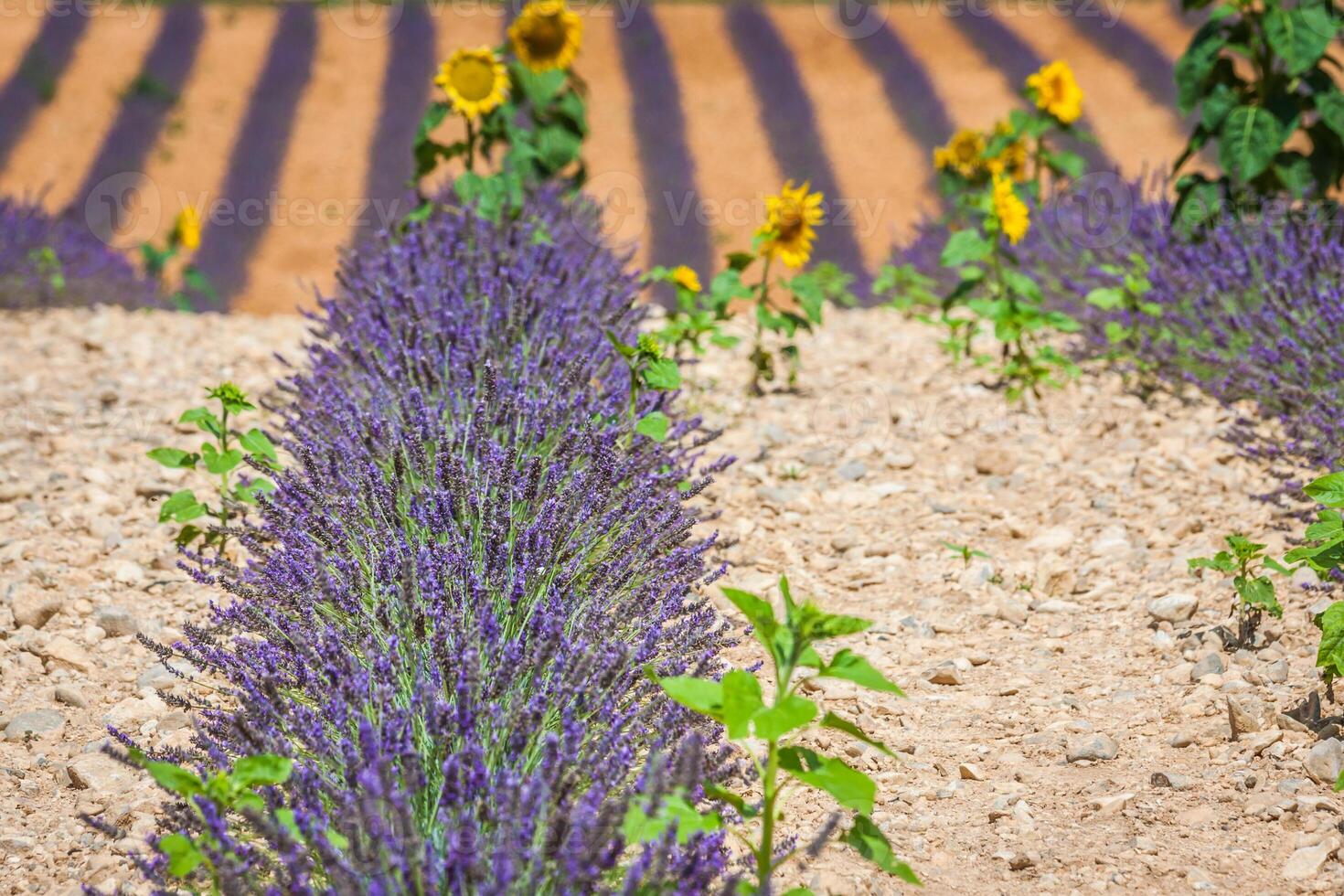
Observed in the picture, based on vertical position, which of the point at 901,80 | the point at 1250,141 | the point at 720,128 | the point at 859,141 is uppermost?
the point at 901,80

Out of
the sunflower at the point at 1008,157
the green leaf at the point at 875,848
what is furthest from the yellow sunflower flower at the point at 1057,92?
the green leaf at the point at 875,848

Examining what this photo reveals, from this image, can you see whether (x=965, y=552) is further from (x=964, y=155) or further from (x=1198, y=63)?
(x=1198, y=63)

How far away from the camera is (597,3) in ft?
35.8

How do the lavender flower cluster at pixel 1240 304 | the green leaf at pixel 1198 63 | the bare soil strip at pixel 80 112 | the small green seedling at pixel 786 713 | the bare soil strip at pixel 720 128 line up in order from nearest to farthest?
the small green seedling at pixel 786 713 → the lavender flower cluster at pixel 1240 304 → the green leaf at pixel 1198 63 → the bare soil strip at pixel 720 128 → the bare soil strip at pixel 80 112

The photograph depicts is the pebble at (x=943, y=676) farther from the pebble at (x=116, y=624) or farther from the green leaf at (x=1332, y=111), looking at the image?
the green leaf at (x=1332, y=111)

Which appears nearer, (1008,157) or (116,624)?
(116,624)

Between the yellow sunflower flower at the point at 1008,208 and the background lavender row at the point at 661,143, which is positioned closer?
the yellow sunflower flower at the point at 1008,208

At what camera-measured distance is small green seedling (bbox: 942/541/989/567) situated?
295 cm

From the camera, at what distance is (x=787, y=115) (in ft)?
30.4

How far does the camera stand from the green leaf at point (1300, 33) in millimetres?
4020

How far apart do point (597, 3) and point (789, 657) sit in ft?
33.9

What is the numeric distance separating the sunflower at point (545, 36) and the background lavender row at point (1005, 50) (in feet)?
17.6

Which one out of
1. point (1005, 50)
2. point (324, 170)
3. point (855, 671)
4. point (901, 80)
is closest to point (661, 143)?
point (901, 80)

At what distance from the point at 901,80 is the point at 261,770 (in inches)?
365
